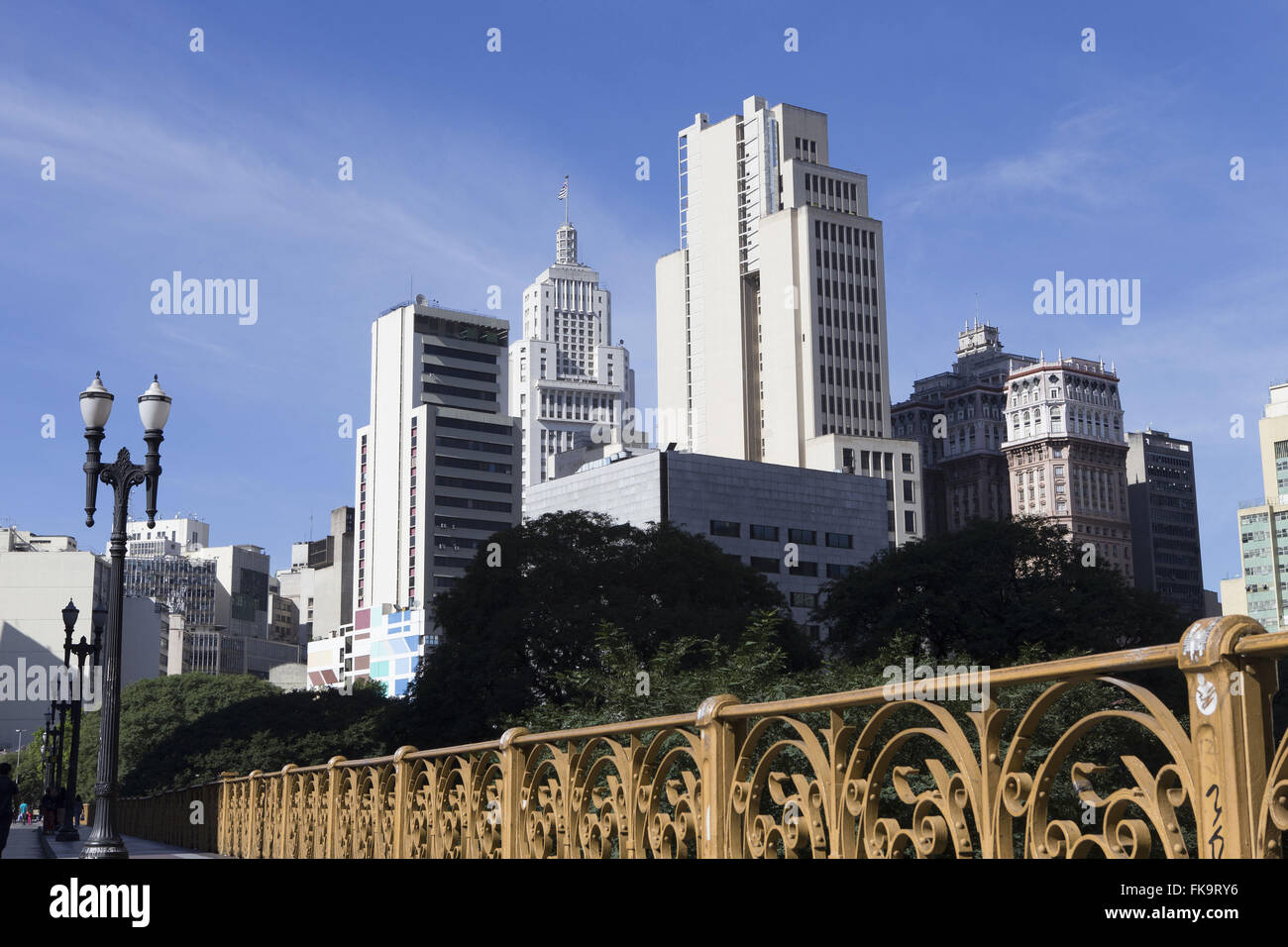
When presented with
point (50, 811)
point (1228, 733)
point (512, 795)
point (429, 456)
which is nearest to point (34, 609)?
point (429, 456)

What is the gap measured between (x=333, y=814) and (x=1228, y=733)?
33.7 feet

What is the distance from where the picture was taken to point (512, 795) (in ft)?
25.3

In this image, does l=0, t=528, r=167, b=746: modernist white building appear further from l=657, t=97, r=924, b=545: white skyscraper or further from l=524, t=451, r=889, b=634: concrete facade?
l=657, t=97, r=924, b=545: white skyscraper

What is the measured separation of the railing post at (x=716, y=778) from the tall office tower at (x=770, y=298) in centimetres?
13540

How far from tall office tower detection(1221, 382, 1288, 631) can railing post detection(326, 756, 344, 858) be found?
170138 millimetres

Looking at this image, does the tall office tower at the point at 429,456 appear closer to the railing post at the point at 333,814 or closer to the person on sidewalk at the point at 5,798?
the person on sidewalk at the point at 5,798

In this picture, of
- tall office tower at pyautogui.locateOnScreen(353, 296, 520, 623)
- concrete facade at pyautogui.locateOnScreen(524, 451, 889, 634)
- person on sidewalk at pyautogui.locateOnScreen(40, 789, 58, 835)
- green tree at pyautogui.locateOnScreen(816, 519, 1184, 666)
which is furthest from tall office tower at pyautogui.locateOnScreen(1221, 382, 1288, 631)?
person on sidewalk at pyautogui.locateOnScreen(40, 789, 58, 835)

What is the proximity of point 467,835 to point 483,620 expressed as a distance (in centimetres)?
3995

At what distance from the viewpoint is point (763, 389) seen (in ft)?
484

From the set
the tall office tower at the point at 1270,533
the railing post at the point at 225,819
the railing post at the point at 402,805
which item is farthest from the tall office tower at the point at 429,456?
the railing post at the point at 402,805

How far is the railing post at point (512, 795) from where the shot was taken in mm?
7531

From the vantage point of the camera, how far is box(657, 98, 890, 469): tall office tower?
143 meters
